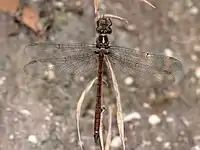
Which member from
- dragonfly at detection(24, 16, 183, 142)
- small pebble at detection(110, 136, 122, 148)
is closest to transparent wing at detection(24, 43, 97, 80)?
dragonfly at detection(24, 16, 183, 142)

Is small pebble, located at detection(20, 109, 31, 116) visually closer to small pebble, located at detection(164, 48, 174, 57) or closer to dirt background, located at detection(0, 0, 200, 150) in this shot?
dirt background, located at detection(0, 0, 200, 150)

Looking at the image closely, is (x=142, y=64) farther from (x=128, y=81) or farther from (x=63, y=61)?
(x=63, y=61)

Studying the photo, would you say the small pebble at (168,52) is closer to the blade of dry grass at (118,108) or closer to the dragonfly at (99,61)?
the dragonfly at (99,61)

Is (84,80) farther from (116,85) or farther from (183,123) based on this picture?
(183,123)

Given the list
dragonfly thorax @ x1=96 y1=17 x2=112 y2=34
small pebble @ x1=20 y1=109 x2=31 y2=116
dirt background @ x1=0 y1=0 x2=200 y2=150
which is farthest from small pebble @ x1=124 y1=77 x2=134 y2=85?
small pebble @ x1=20 y1=109 x2=31 y2=116

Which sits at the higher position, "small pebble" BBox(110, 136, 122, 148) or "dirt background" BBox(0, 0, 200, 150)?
"dirt background" BBox(0, 0, 200, 150)

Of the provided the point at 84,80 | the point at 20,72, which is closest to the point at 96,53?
the point at 84,80

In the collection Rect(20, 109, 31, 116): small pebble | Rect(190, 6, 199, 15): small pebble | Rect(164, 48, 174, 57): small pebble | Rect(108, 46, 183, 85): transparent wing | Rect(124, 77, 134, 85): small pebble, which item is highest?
Rect(190, 6, 199, 15): small pebble
